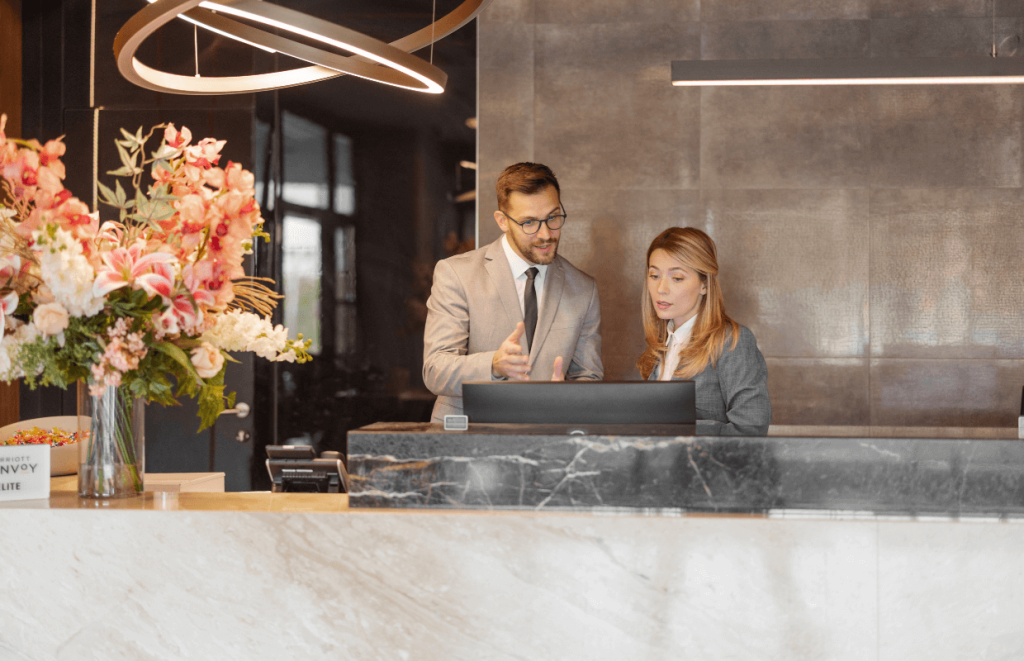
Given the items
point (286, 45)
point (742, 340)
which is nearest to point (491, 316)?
point (742, 340)

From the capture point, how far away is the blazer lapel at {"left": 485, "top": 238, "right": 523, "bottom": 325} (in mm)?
3211

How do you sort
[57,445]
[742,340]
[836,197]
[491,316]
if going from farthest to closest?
[836,197], [491,316], [57,445], [742,340]

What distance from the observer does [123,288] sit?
5.55ft

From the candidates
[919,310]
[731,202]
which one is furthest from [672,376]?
[919,310]

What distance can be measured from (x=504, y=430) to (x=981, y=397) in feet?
11.4

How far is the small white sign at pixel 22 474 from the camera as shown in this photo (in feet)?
5.78

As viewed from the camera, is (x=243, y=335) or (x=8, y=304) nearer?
(x=8, y=304)

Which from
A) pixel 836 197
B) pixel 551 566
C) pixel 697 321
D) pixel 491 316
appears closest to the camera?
pixel 551 566

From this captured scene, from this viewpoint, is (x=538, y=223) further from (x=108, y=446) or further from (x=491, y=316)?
(x=108, y=446)

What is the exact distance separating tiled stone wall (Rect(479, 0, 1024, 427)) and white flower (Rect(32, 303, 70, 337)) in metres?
2.80

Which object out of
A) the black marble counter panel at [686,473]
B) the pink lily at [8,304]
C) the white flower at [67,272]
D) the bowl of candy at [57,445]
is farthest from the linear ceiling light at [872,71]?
the bowl of candy at [57,445]

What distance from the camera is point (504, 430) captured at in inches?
65.8

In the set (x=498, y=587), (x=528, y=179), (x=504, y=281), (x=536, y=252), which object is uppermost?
(x=528, y=179)

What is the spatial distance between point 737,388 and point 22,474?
5.83 feet
